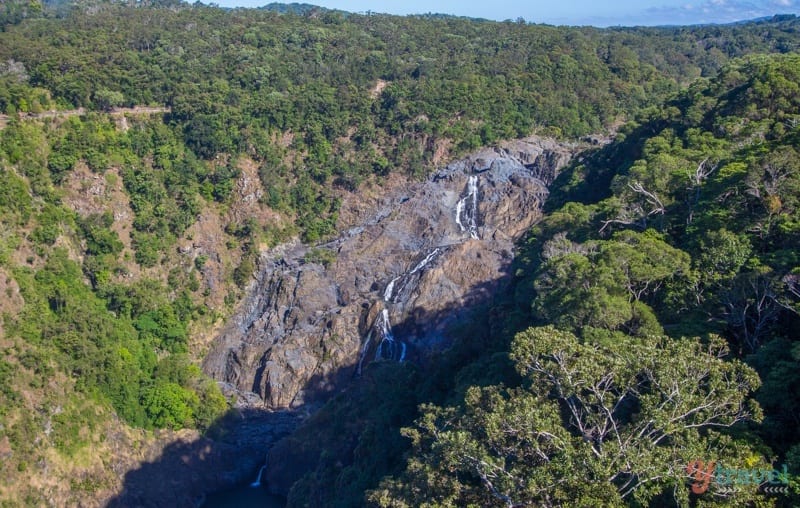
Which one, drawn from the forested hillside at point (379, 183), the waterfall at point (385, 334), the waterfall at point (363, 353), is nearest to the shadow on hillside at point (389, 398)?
the forested hillside at point (379, 183)

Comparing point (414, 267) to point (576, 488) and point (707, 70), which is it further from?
point (707, 70)

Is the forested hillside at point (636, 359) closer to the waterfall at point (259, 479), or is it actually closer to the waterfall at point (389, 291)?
the waterfall at point (259, 479)

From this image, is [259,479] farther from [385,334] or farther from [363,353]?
[385,334]

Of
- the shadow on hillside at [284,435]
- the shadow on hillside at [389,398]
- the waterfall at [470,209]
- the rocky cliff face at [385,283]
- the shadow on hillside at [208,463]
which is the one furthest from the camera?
the waterfall at [470,209]

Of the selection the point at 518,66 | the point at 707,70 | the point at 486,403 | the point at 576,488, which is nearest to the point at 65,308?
the point at 486,403

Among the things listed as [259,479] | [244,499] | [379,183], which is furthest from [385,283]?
[244,499]

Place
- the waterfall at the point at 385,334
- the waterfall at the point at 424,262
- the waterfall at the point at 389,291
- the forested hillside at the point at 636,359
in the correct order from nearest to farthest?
1. the forested hillside at the point at 636,359
2. the waterfall at the point at 385,334
3. the waterfall at the point at 389,291
4. the waterfall at the point at 424,262
